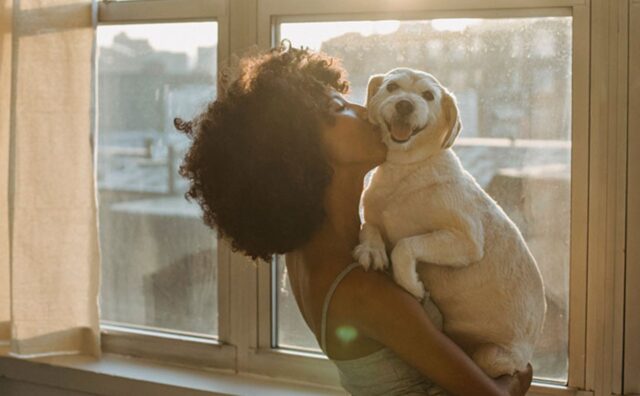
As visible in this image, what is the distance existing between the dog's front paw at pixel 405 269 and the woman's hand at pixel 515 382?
187mm

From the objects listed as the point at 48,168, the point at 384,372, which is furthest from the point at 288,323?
the point at 384,372

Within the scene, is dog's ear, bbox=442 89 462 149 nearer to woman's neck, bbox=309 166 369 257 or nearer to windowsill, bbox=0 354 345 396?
woman's neck, bbox=309 166 369 257

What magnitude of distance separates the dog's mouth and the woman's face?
0.10 ft

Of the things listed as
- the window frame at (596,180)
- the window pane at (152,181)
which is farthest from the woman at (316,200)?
the window pane at (152,181)

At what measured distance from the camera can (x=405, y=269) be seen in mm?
1259

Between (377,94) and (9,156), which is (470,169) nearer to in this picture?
(377,94)

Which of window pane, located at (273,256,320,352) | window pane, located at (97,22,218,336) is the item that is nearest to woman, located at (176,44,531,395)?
window pane, located at (273,256,320,352)

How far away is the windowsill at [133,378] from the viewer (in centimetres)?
206

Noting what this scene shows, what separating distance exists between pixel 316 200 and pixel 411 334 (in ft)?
0.85

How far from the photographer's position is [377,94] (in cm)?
132

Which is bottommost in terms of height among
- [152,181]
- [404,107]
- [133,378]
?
[133,378]

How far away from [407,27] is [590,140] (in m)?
0.48

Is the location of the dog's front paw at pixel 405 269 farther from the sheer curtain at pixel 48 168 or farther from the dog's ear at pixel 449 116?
the sheer curtain at pixel 48 168

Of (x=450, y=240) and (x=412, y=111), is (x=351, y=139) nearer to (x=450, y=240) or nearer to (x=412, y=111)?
(x=412, y=111)
